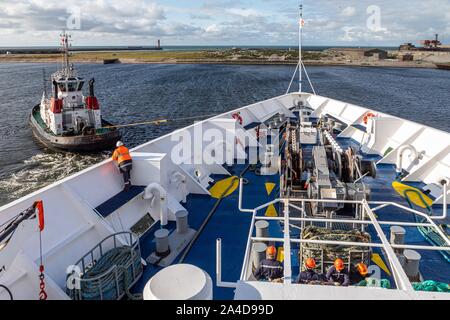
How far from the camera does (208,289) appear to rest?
3.06 meters

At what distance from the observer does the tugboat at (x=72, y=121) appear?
1059 inches

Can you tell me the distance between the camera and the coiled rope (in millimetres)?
5438

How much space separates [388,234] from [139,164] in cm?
609

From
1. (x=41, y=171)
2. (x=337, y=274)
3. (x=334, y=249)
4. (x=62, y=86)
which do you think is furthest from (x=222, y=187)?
(x=62, y=86)

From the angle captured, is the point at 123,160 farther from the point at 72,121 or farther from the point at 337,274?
the point at 72,121

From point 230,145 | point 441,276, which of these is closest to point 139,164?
point 230,145

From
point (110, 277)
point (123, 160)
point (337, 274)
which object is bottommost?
point (110, 277)

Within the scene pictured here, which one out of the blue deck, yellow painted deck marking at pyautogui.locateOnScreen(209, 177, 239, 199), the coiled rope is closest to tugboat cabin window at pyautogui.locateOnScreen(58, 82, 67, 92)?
yellow painted deck marking at pyautogui.locateOnScreen(209, 177, 239, 199)

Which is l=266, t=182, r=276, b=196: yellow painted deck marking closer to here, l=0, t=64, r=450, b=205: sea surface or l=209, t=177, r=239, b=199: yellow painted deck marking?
l=209, t=177, r=239, b=199: yellow painted deck marking

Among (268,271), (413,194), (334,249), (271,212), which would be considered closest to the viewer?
(268,271)

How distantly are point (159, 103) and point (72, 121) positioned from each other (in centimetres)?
1944

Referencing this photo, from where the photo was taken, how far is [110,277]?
18.6 feet

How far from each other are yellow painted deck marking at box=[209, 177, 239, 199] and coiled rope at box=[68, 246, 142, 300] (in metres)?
4.32

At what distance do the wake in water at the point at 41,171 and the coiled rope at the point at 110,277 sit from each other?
615 inches
